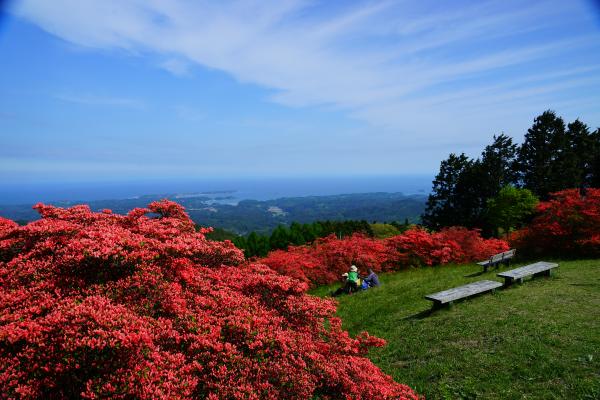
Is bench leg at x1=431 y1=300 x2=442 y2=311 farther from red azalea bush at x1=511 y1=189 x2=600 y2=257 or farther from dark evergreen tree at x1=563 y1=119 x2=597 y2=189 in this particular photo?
dark evergreen tree at x1=563 y1=119 x2=597 y2=189

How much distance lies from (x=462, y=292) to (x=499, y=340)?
3.57 m

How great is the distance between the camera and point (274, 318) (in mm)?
6246

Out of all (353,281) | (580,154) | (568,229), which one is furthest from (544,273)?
(580,154)

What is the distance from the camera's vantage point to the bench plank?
12.5 meters

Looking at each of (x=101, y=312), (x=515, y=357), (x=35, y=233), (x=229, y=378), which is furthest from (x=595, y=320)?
(x=35, y=233)

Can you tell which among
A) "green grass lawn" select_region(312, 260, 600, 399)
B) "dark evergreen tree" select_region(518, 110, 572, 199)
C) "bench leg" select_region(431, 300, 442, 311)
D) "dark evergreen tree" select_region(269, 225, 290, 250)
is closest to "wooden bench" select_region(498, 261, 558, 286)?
"green grass lawn" select_region(312, 260, 600, 399)

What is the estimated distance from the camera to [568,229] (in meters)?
20.5

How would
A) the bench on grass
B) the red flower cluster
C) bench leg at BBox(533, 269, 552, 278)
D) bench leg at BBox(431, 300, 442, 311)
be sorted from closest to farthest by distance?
bench leg at BBox(431, 300, 442, 311)
bench leg at BBox(533, 269, 552, 278)
the bench on grass
the red flower cluster

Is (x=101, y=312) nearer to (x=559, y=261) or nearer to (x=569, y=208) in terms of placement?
(x=559, y=261)

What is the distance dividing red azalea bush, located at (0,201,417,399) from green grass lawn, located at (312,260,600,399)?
245 centimetres

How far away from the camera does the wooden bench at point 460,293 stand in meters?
12.5

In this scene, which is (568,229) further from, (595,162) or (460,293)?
(595,162)

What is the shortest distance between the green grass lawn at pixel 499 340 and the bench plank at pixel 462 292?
35 centimetres

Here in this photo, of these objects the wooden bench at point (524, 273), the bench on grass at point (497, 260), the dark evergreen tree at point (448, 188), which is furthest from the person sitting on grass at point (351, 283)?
the dark evergreen tree at point (448, 188)
